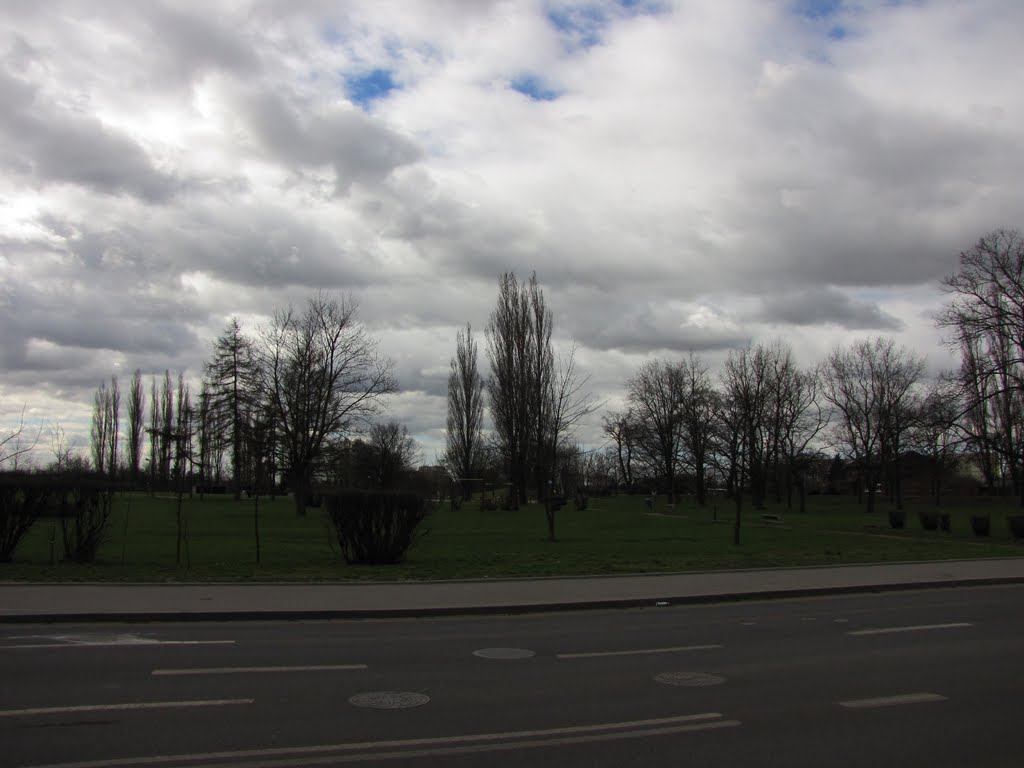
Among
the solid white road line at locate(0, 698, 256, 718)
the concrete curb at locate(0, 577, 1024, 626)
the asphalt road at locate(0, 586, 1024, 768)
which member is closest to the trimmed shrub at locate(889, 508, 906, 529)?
the concrete curb at locate(0, 577, 1024, 626)

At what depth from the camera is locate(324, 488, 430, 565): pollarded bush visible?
18.9 metres

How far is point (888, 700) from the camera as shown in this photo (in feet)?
22.5

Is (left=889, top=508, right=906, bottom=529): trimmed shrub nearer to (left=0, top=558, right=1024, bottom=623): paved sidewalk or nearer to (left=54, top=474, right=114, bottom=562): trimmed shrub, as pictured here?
(left=0, top=558, right=1024, bottom=623): paved sidewalk

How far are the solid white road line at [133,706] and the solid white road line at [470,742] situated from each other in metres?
1.31

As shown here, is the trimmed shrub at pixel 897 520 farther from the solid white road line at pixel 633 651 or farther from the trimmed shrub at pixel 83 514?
the trimmed shrub at pixel 83 514

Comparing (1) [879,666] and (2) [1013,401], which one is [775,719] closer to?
(1) [879,666]

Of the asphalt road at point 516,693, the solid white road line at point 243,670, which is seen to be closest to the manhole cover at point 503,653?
the asphalt road at point 516,693

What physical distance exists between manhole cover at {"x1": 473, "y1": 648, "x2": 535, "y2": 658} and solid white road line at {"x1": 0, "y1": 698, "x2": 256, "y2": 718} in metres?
2.72

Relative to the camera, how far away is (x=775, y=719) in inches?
246

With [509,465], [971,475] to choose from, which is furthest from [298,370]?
[971,475]

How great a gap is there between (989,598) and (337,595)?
10.8 metres

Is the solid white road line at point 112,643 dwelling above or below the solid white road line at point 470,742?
above

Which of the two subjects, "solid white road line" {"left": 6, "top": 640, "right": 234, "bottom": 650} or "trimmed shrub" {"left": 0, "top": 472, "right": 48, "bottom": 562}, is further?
"trimmed shrub" {"left": 0, "top": 472, "right": 48, "bottom": 562}

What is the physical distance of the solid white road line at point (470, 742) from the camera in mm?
5148
